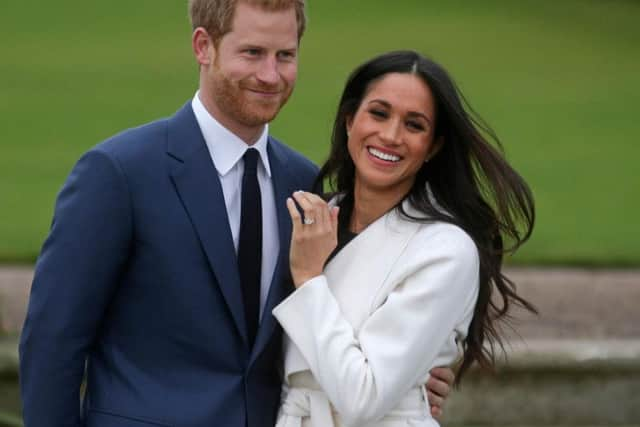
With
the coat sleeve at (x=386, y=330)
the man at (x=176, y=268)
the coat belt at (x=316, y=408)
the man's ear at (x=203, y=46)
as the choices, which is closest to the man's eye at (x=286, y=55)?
the man at (x=176, y=268)

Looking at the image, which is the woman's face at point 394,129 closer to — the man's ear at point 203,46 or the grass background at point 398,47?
the man's ear at point 203,46

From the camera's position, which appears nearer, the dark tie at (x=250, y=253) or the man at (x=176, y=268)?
the man at (x=176, y=268)

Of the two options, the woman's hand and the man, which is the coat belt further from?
the woman's hand

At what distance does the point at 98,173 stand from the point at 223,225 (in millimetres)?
339

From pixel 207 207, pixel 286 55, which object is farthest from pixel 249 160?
pixel 286 55

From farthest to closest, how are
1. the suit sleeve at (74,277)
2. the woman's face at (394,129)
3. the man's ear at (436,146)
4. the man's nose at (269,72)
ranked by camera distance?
the man's ear at (436,146), the woman's face at (394,129), the man's nose at (269,72), the suit sleeve at (74,277)

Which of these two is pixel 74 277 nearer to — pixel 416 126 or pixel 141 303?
pixel 141 303

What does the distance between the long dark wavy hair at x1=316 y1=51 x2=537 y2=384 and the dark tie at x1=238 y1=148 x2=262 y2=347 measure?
1.29 feet

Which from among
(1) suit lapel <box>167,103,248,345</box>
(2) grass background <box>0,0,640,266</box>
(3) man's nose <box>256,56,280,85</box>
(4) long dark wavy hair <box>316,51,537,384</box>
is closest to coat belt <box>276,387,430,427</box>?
(1) suit lapel <box>167,103,248,345</box>

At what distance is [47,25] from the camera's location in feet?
59.7

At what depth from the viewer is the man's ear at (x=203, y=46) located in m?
3.74

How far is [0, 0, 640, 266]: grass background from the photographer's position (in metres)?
11.0

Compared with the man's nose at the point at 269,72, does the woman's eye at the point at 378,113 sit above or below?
below

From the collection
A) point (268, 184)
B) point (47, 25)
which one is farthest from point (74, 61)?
point (268, 184)
